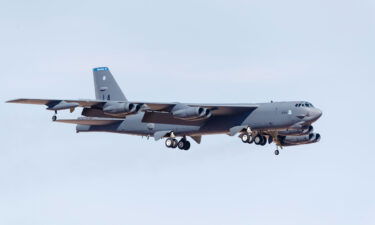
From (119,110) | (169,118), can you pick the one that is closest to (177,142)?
(169,118)

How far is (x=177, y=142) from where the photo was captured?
223 feet

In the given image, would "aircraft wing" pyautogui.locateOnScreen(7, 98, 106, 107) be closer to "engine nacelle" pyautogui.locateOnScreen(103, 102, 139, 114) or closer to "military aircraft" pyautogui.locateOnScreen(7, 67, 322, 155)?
"military aircraft" pyautogui.locateOnScreen(7, 67, 322, 155)

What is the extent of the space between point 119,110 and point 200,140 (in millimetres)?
9351

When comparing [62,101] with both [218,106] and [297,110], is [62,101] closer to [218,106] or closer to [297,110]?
[218,106]

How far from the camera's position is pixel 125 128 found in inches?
2707

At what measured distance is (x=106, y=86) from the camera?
239 feet

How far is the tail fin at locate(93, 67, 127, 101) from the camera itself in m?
72.2

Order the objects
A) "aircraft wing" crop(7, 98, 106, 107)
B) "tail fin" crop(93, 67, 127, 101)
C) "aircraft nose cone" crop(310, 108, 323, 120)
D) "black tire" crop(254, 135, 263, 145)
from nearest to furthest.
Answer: "aircraft wing" crop(7, 98, 106, 107) → "aircraft nose cone" crop(310, 108, 323, 120) → "black tire" crop(254, 135, 263, 145) → "tail fin" crop(93, 67, 127, 101)

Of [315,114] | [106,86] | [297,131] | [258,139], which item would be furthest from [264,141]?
[106,86]

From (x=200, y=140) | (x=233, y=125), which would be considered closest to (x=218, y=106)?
(x=233, y=125)

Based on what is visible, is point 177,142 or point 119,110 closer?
point 119,110

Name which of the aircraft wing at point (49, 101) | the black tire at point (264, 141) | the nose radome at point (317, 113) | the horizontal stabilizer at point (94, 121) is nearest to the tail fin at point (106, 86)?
the horizontal stabilizer at point (94, 121)

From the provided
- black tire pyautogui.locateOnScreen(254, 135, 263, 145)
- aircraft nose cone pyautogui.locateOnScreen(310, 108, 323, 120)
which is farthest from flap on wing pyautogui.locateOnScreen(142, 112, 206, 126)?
aircraft nose cone pyautogui.locateOnScreen(310, 108, 323, 120)

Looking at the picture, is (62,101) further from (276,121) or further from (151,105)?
(276,121)
